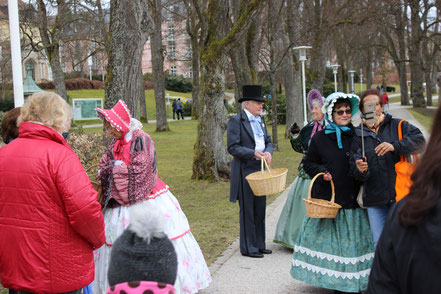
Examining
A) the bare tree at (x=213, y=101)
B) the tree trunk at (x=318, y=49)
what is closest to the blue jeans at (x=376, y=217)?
the bare tree at (x=213, y=101)

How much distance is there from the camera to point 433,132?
1.76 m

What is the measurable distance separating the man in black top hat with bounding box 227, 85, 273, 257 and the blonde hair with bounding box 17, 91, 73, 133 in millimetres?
3486

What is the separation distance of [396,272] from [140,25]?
7067 mm

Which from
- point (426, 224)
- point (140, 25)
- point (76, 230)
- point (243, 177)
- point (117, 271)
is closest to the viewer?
point (426, 224)

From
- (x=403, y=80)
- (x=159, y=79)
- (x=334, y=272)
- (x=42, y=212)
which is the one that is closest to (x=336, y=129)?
(x=334, y=272)

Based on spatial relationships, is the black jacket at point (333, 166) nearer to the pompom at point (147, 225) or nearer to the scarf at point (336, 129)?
the scarf at point (336, 129)

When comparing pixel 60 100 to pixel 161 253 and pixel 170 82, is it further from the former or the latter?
pixel 170 82

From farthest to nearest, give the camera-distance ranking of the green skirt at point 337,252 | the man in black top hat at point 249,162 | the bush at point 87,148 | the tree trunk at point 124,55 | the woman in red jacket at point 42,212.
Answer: the bush at point 87,148
the tree trunk at point 124,55
the man in black top hat at point 249,162
the green skirt at point 337,252
the woman in red jacket at point 42,212

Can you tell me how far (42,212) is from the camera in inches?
137

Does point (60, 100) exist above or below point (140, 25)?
below

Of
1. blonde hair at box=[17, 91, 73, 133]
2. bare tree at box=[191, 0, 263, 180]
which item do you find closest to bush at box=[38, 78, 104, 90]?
bare tree at box=[191, 0, 263, 180]

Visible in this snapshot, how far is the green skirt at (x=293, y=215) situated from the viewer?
7.13 m

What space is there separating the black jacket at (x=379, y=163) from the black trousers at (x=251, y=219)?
2.06m

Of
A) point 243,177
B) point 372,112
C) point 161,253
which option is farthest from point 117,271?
point 243,177
